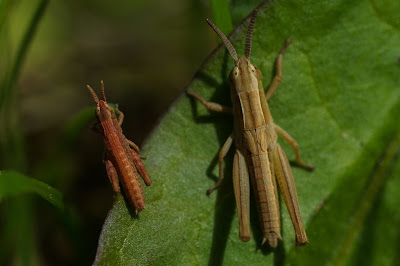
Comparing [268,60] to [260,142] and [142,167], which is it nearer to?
[260,142]

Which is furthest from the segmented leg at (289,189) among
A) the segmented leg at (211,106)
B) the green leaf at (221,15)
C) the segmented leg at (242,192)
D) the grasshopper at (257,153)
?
the green leaf at (221,15)

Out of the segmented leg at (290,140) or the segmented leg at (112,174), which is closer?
the segmented leg at (112,174)

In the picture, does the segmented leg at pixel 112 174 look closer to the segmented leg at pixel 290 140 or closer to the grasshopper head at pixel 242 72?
the grasshopper head at pixel 242 72

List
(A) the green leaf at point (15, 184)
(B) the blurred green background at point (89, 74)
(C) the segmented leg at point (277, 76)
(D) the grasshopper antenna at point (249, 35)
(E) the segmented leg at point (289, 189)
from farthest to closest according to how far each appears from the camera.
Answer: (B) the blurred green background at point (89, 74) < (C) the segmented leg at point (277, 76) < (E) the segmented leg at point (289, 189) < (D) the grasshopper antenna at point (249, 35) < (A) the green leaf at point (15, 184)

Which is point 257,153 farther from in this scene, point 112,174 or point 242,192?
point 112,174

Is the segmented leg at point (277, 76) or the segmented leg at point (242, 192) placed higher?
the segmented leg at point (277, 76)

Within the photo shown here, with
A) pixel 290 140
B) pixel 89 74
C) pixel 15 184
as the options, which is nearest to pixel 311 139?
pixel 290 140

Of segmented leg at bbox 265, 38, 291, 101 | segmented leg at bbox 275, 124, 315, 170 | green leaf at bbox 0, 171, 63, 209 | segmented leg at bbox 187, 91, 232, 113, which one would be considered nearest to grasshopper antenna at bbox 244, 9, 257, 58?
segmented leg at bbox 265, 38, 291, 101
